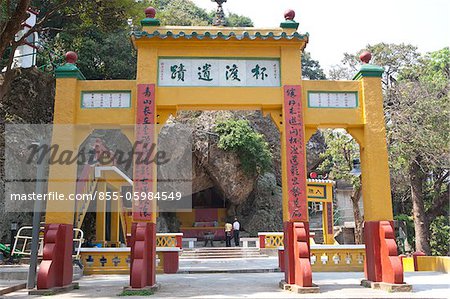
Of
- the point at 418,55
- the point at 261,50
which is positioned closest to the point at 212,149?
the point at 418,55

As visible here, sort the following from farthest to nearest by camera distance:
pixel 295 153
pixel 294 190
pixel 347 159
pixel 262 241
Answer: pixel 262 241 → pixel 347 159 → pixel 295 153 → pixel 294 190

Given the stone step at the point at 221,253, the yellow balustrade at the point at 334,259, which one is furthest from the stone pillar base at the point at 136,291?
the stone step at the point at 221,253

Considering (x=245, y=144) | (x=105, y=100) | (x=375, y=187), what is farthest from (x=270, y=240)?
(x=105, y=100)

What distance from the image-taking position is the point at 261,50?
7.72 meters

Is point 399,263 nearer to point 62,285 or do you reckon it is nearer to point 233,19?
point 62,285

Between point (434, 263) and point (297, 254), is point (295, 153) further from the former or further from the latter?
point (434, 263)

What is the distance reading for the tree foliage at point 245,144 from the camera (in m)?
20.1

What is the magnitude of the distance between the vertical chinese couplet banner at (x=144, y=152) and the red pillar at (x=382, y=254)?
3797mm

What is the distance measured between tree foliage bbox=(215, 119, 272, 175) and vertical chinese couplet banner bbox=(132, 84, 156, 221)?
41.7ft

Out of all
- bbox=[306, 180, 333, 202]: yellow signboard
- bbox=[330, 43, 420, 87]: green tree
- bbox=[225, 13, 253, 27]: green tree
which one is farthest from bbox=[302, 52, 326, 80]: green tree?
bbox=[306, 180, 333, 202]: yellow signboard

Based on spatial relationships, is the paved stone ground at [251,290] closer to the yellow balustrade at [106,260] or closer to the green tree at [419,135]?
the yellow balustrade at [106,260]

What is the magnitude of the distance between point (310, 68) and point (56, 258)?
34.4m

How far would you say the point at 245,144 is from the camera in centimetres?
2027

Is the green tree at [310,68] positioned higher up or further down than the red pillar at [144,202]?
higher up
